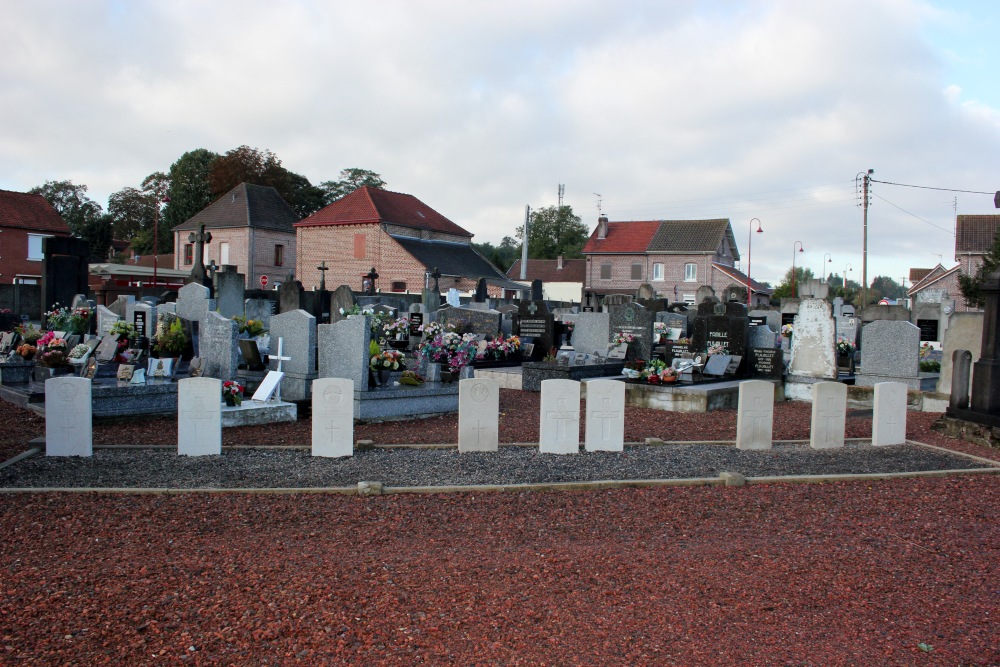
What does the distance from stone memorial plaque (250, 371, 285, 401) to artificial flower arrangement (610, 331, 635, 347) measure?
23.6 ft

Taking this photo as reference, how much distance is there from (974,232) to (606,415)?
47.8 m

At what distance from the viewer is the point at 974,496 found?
6.40m

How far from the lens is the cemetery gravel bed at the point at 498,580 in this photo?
11.3 feet

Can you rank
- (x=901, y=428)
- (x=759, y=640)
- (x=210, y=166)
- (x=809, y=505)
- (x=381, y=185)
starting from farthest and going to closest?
(x=381, y=185) → (x=210, y=166) → (x=901, y=428) → (x=809, y=505) → (x=759, y=640)

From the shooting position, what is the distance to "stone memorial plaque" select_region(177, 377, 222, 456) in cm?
732

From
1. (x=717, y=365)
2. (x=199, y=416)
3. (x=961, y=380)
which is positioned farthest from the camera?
(x=717, y=365)

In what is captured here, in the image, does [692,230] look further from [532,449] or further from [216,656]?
[216,656]

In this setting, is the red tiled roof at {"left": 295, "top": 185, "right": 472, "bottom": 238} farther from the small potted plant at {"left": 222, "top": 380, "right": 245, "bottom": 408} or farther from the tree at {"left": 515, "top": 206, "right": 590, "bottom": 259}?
the small potted plant at {"left": 222, "top": 380, "right": 245, "bottom": 408}

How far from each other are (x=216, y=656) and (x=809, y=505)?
459cm

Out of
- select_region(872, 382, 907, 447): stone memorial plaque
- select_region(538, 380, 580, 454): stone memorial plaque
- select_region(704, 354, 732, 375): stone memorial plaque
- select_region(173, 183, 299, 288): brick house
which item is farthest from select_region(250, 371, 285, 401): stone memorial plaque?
select_region(173, 183, 299, 288): brick house

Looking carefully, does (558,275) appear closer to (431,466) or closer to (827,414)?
(827,414)

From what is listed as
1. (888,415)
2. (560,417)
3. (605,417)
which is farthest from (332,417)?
(888,415)

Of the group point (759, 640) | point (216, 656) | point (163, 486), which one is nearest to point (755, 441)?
point (759, 640)

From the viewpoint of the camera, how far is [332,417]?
7391mm
